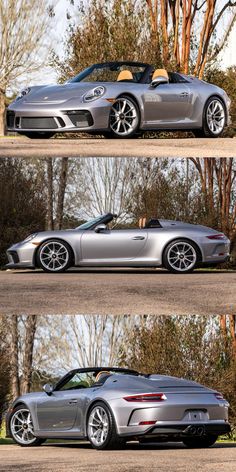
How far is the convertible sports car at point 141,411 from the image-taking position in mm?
11602

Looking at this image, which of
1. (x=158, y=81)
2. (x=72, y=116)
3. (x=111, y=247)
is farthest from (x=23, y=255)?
(x=158, y=81)

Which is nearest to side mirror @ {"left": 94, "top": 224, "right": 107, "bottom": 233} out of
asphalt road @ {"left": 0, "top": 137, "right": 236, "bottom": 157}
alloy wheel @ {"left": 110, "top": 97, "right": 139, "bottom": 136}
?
asphalt road @ {"left": 0, "top": 137, "right": 236, "bottom": 157}

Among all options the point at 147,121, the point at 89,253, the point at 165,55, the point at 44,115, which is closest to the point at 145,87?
the point at 147,121

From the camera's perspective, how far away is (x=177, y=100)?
668 inches

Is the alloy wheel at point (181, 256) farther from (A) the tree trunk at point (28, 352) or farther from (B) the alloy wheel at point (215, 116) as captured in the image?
(A) the tree trunk at point (28, 352)

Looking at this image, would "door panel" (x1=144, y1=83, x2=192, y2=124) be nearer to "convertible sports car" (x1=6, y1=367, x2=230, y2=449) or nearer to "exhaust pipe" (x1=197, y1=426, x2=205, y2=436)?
"convertible sports car" (x1=6, y1=367, x2=230, y2=449)

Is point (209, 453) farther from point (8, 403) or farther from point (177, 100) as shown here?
point (8, 403)

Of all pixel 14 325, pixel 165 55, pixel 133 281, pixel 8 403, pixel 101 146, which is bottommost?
pixel 8 403

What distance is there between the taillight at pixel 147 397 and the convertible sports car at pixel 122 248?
10.2 feet

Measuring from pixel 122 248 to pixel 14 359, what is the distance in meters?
12.0

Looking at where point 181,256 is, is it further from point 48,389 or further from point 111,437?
point 111,437

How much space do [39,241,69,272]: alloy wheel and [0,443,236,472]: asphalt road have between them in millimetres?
3319

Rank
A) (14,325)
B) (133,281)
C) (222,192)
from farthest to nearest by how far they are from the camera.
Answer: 1. (14,325)
2. (222,192)
3. (133,281)

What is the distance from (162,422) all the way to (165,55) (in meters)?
14.4
